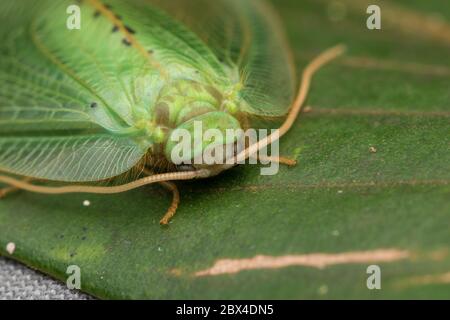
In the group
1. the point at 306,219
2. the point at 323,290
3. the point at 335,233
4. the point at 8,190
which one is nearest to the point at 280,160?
the point at 306,219

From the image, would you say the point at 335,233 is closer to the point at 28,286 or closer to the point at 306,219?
the point at 306,219

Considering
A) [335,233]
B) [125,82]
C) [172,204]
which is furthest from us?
[125,82]

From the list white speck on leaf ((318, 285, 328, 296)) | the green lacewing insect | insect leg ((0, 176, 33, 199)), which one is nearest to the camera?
white speck on leaf ((318, 285, 328, 296))

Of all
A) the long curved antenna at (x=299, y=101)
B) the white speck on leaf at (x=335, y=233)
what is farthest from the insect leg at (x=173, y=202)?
the white speck on leaf at (x=335, y=233)

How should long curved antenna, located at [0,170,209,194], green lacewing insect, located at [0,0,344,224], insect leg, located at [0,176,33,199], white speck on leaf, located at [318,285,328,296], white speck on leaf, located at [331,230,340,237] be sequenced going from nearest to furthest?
white speck on leaf, located at [318,285,328,296], white speck on leaf, located at [331,230,340,237], long curved antenna, located at [0,170,209,194], green lacewing insect, located at [0,0,344,224], insect leg, located at [0,176,33,199]

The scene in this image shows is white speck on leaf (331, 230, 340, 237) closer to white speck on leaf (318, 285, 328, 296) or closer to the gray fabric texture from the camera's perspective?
white speck on leaf (318, 285, 328, 296)

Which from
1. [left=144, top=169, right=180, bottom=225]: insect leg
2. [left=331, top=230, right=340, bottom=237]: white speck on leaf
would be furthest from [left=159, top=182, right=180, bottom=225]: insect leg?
[left=331, top=230, right=340, bottom=237]: white speck on leaf

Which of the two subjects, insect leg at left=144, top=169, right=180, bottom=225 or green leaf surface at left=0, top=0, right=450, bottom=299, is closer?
green leaf surface at left=0, top=0, right=450, bottom=299
